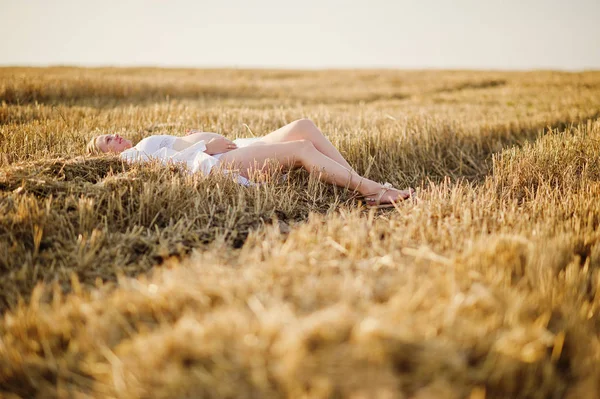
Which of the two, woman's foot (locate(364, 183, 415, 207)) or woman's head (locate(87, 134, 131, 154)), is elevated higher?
woman's head (locate(87, 134, 131, 154))

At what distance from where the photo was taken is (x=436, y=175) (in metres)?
4.75

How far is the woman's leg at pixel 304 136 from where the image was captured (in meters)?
3.60

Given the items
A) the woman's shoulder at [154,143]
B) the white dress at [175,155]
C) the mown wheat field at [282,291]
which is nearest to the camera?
the mown wheat field at [282,291]

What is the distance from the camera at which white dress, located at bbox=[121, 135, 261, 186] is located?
3392 millimetres

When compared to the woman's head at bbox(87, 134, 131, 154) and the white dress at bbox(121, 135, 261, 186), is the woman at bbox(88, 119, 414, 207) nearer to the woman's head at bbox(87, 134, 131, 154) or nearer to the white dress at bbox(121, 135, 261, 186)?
the white dress at bbox(121, 135, 261, 186)

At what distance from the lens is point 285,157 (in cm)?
351

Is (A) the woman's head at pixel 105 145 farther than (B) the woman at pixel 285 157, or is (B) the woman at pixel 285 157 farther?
(A) the woman's head at pixel 105 145

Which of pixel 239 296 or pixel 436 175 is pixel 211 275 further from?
pixel 436 175

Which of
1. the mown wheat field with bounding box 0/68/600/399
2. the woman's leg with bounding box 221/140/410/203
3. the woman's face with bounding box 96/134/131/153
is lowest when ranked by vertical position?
the mown wheat field with bounding box 0/68/600/399

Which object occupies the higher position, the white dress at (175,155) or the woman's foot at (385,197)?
the white dress at (175,155)

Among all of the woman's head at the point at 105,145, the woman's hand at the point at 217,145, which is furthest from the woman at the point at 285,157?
the woman's head at the point at 105,145

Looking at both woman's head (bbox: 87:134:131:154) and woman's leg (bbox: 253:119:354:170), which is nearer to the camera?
woman's leg (bbox: 253:119:354:170)

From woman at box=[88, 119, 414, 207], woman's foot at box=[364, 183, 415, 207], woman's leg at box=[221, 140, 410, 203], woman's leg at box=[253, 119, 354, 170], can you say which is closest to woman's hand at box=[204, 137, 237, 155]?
woman at box=[88, 119, 414, 207]

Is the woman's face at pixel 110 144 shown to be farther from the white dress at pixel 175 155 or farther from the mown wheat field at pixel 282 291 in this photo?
the mown wheat field at pixel 282 291
